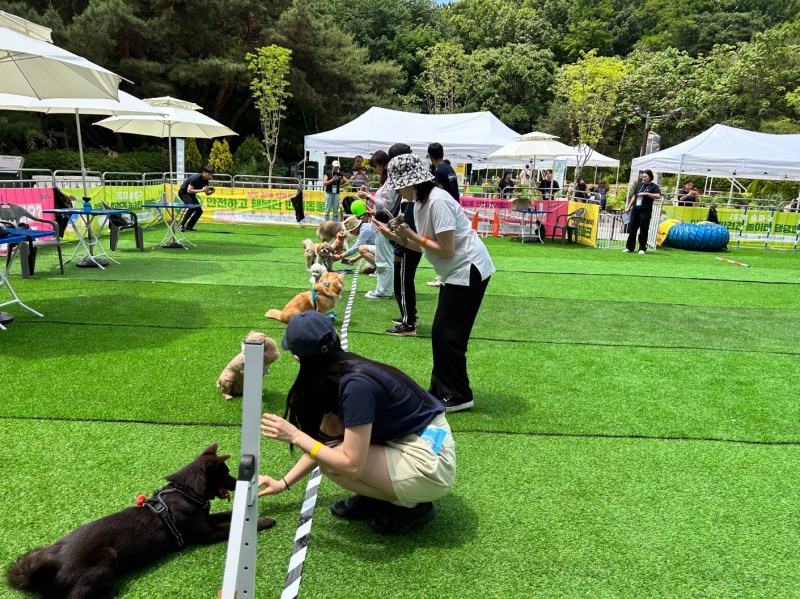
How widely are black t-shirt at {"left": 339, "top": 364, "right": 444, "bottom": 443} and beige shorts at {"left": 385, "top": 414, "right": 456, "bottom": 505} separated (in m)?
0.05

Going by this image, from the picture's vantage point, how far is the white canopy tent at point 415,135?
55.8ft

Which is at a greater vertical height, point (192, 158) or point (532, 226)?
point (192, 158)

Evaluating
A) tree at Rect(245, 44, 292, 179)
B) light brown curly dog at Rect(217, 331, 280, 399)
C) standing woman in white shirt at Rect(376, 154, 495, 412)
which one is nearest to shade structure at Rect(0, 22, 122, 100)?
light brown curly dog at Rect(217, 331, 280, 399)

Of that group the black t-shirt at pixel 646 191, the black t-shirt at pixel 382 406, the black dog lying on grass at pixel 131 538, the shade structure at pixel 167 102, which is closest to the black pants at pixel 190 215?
the shade structure at pixel 167 102

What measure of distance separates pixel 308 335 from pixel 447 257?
1.87 m

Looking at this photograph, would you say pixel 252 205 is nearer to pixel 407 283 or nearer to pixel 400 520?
pixel 407 283

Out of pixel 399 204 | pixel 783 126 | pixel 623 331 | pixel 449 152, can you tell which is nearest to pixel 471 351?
pixel 399 204

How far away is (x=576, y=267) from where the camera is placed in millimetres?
11281

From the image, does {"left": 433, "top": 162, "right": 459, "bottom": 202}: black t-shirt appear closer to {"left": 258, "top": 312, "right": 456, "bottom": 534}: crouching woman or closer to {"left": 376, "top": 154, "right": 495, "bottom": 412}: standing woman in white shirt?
{"left": 376, "top": 154, "right": 495, "bottom": 412}: standing woman in white shirt

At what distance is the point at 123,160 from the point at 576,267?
22703 millimetres

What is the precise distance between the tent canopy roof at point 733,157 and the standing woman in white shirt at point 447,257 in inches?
573

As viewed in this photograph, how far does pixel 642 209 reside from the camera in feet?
44.6

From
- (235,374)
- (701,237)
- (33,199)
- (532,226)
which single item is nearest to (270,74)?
(532,226)

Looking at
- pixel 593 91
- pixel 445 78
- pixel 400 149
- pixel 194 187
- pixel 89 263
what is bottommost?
pixel 89 263
